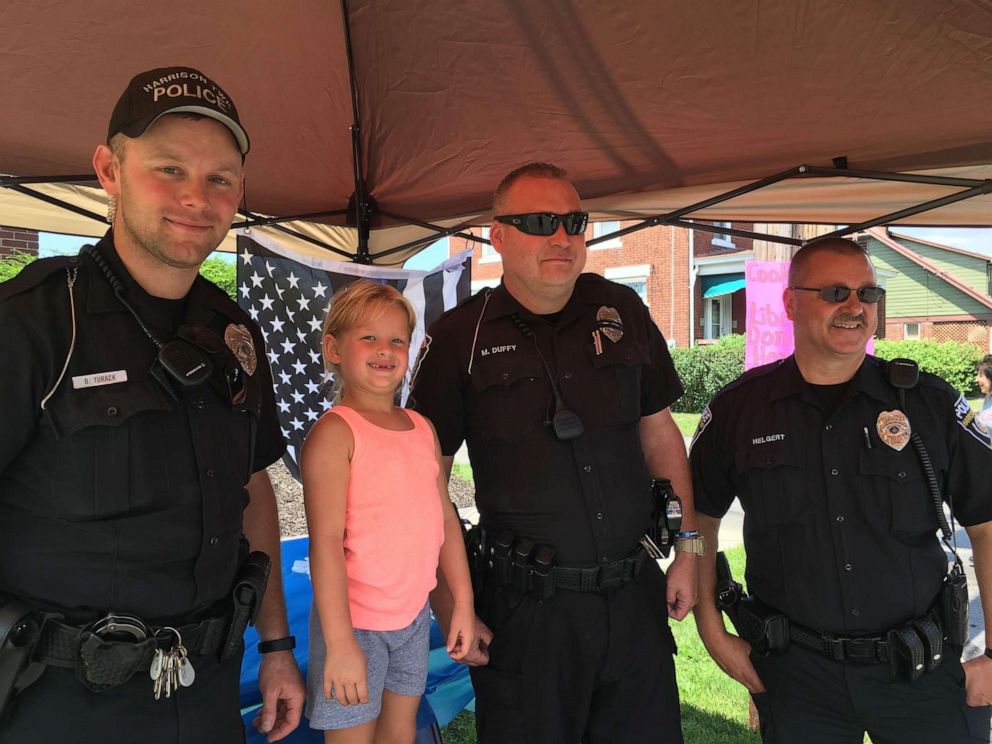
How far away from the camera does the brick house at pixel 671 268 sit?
2047cm

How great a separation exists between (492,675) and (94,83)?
2753 mm

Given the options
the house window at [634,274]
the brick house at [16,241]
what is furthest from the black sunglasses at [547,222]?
the house window at [634,274]

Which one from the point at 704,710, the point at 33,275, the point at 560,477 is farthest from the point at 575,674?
the point at 704,710

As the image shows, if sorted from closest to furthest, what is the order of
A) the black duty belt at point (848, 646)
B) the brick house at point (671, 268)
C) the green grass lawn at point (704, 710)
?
the black duty belt at point (848, 646) < the green grass lawn at point (704, 710) < the brick house at point (671, 268)

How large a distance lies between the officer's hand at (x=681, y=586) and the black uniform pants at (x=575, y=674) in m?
0.14

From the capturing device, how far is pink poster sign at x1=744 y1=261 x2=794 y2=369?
4809mm

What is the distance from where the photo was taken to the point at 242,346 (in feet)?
5.74

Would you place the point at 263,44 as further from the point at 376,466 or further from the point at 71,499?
the point at 71,499

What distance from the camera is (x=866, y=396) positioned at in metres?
2.33

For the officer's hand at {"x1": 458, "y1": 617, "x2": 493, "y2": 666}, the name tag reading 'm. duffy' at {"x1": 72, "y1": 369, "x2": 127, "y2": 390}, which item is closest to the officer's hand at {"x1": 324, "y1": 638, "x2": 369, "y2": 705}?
the officer's hand at {"x1": 458, "y1": 617, "x2": 493, "y2": 666}

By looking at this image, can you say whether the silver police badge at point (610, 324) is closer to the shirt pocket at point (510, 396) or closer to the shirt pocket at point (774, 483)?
the shirt pocket at point (510, 396)

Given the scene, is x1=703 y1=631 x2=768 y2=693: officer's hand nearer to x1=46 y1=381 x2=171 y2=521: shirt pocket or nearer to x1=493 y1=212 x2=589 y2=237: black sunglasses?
x1=493 y1=212 x2=589 y2=237: black sunglasses

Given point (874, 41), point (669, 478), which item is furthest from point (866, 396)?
point (874, 41)

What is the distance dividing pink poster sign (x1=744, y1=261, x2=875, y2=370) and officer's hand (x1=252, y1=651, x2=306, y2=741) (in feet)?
12.8
